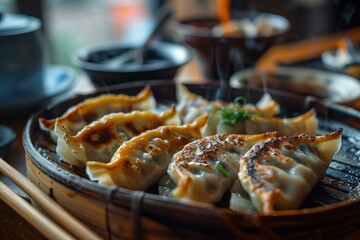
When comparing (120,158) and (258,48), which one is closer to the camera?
(120,158)

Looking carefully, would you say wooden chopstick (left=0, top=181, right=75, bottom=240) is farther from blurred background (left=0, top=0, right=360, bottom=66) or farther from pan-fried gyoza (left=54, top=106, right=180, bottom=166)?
blurred background (left=0, top=0, right=360, bottom=66)

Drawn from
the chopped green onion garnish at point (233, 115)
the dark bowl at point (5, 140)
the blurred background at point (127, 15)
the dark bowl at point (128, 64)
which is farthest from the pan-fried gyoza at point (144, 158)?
the blurred background at point (127, 15)

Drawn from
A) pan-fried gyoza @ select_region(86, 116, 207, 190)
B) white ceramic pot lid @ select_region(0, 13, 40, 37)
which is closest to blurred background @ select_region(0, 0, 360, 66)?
white ceramic pot lid @ select_region(0, 13, 40, 37)

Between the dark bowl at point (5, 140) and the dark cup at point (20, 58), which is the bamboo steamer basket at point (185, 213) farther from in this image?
the dark cup at point (20, 58)

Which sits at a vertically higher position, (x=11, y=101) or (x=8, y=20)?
(x=8, y=20)

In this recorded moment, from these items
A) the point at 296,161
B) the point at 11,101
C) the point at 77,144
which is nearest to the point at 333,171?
the point at 296,161

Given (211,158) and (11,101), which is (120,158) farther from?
(11,101)
